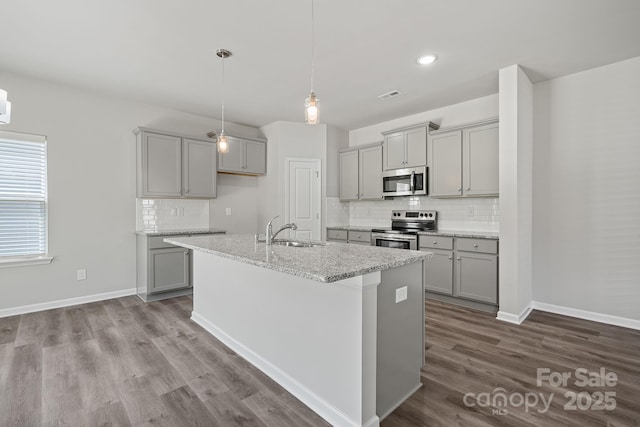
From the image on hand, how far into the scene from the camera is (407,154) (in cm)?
462

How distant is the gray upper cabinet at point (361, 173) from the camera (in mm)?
5094

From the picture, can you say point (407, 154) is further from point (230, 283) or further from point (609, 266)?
point (230, 283)

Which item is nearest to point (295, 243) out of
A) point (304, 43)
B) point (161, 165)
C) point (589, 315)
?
point (304, 43)

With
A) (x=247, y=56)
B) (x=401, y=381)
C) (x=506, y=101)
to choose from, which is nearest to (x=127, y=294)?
(x=247, y=56)

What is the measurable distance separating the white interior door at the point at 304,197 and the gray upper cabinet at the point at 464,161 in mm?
1954

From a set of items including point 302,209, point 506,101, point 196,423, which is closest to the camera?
point 196,423

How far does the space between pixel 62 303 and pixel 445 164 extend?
5177 mm

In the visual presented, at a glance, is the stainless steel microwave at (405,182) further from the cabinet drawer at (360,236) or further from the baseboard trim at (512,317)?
the baseboard trim at (512,317)

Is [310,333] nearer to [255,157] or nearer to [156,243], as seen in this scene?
[156,243]

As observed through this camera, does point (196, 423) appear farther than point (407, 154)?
No

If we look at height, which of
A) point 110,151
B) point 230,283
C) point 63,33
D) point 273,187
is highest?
point 63,33

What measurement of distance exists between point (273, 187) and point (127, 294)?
2621 mm

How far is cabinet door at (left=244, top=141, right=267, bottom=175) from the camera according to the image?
16.8ft

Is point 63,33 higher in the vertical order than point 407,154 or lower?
higher
